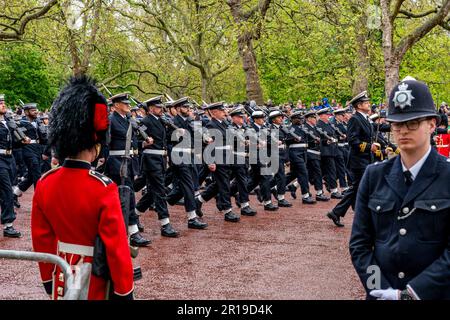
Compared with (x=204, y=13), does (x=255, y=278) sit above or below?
below

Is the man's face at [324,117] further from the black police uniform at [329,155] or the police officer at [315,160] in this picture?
the police officer at [315,160]

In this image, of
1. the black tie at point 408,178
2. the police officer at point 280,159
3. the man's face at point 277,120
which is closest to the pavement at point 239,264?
the police officer at point 280,159

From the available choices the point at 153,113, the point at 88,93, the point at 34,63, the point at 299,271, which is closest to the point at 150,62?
the point at 34,63

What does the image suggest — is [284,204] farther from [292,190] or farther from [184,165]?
[184,165]

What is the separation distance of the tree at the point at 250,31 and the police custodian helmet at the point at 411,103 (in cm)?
1231

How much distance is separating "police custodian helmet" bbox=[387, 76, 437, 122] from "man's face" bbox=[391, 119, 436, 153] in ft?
0.11

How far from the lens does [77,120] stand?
3521 mm

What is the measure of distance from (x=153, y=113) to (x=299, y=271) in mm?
3501

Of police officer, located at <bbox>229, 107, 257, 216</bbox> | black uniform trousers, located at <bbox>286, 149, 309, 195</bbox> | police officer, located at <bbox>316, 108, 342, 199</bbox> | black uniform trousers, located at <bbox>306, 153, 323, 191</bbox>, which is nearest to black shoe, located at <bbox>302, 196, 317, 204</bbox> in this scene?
black uniform trousers, located at <bbox>286, 149, 309, 195</bbox>

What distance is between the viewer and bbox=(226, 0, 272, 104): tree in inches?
638

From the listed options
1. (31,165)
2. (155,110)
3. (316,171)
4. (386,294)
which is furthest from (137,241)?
(316,171)

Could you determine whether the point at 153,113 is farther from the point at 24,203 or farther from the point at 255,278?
the point at 24,203

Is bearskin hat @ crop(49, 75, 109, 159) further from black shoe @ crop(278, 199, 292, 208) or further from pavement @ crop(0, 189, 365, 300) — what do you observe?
black shoe @ crop(278, 199, 292, 208)

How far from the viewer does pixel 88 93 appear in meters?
3.60
